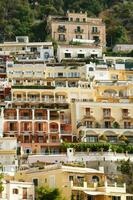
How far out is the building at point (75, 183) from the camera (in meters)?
57.5

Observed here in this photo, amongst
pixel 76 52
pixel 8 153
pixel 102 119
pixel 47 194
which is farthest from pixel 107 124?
pixel 47 194

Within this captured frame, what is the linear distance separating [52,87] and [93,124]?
294 inches

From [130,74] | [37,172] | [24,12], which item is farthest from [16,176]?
[24,12]

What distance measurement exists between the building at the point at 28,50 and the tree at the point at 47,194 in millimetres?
44609

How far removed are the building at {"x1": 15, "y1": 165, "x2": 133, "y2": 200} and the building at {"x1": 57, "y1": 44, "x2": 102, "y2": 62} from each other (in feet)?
145

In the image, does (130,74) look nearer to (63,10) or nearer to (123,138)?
(123,138)

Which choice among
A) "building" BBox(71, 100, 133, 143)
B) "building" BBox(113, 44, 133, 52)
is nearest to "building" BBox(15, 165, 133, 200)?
"building" BBox(71, 100, 133, 143)

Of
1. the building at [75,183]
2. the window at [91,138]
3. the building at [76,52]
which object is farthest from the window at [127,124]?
the building at [75,183]

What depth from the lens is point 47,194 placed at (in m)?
56.1

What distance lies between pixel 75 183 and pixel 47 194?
284cm

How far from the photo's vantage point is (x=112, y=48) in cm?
11275

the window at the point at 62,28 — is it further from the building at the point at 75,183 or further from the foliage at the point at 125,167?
the building at the point at 75,183

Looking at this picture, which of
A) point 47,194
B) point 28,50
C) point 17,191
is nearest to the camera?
point 47,194

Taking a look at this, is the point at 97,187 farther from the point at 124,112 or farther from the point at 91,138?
the point at 124,112
